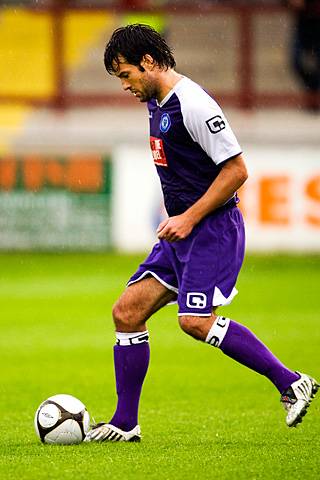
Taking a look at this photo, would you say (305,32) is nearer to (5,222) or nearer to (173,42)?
(173,42)

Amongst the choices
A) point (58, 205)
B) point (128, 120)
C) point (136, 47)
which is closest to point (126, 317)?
point (136, 47)

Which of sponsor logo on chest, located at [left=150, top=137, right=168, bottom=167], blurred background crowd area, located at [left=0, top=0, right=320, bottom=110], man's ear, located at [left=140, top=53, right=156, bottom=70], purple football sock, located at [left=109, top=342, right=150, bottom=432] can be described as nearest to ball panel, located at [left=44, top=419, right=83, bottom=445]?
purple football sock, located at [left=109, top=342, right=150, bottom=432]

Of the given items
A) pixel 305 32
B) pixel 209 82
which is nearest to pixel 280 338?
pixel 305 32

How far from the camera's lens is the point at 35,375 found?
8.79 m

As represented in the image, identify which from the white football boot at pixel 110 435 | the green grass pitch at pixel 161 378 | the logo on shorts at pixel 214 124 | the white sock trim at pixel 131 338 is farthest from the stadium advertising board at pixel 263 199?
the logo on shorts at pixel 214 124

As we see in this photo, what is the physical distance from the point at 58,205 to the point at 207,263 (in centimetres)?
1083

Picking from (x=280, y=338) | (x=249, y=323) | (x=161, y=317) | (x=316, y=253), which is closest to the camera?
(x=280, y=338)

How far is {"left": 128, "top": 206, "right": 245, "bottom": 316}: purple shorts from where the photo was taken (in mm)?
6066

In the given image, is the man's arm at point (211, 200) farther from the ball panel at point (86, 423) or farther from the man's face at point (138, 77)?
the ball panel at point (86, 423)

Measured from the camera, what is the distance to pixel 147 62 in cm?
602

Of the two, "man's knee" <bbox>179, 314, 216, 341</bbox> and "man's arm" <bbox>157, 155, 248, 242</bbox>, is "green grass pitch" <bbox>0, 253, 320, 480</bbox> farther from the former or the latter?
"man's arm" <bbox>157, 155, 248, 242</bbox>

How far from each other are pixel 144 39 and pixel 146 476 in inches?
79.2

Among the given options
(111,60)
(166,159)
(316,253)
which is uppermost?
(111,60)

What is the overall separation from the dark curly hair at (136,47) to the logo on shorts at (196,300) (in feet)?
3.52
